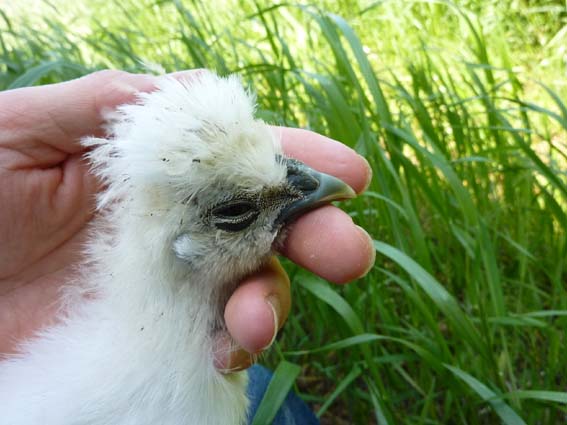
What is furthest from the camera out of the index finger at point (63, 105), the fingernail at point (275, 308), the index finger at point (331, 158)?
the index finger at point (63, 105)

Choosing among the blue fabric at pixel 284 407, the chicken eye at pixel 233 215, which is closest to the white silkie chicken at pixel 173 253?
the chicken eye at pixel 233 215

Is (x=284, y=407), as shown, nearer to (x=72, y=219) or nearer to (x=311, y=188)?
(x=311, y=188)

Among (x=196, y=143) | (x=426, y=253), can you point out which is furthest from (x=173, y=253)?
(x=426, y=253)

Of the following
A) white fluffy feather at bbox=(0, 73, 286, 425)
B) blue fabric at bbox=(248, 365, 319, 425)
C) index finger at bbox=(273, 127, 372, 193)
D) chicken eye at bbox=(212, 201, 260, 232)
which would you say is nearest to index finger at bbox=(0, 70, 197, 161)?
white fluffy feather at bbox=(0, 73, 286, 425)

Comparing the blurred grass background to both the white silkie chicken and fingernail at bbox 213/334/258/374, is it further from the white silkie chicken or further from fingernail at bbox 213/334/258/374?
the white silkie chicken

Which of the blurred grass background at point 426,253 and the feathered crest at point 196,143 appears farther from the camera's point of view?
the blurred grass background at point 426,253

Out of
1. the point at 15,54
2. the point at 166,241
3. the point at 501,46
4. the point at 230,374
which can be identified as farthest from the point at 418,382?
the point at 15,54

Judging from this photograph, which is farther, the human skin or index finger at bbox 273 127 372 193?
index finger at bbox 273 127 372 193

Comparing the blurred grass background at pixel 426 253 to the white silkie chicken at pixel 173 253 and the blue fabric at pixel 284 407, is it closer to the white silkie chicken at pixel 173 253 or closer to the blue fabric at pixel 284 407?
the blue fabric at pixel 284 407
